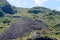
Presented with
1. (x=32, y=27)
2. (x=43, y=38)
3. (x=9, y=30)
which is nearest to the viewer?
(x=43, y=38)

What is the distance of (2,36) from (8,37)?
6212 millimetres

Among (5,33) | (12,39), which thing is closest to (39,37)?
(12,39)

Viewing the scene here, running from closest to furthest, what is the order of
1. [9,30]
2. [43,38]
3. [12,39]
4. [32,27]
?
1. [43,38]
2. [12,39]
3. [9,30]
4. [32,27]

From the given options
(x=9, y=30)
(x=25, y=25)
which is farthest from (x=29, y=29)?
(x=9, y=30)

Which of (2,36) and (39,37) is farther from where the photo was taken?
(2,36)

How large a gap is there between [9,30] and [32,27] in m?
24.0

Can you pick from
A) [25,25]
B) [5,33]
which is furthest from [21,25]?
[5,33]

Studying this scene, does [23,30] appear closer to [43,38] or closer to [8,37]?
[8,37]

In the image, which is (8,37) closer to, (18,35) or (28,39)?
(18,35)

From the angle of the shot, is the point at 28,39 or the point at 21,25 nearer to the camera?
the point at 28,39

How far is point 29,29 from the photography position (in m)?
Result: 191

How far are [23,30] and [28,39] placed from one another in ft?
92.7

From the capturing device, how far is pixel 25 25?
194 meters

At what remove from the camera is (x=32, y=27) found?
199 meters
